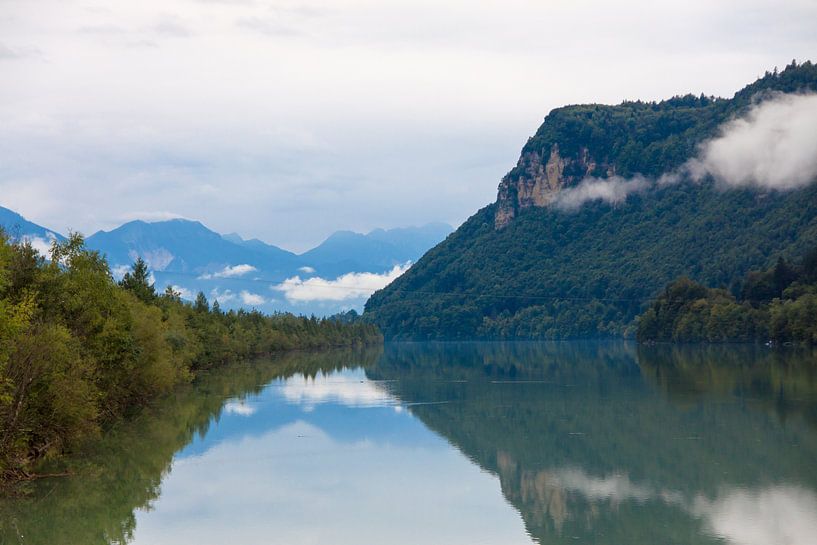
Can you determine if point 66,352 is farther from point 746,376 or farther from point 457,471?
point 746,376

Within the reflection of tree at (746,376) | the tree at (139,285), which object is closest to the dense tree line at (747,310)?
the reflection of tree at (746,376)

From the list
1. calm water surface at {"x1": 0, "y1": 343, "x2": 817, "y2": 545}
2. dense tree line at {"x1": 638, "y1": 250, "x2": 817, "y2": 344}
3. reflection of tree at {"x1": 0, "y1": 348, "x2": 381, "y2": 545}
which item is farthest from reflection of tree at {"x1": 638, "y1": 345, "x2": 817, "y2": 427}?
reflection of tree at {"x1": 0, "y1": 348, "x2": 381, "y2": 545}

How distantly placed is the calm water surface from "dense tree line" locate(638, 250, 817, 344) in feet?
133

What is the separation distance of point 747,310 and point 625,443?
9385 centimetres

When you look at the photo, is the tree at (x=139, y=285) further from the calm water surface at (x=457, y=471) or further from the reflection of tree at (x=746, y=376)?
the reflection of tree at (x=746, y=376)

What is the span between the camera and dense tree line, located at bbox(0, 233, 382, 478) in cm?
3431

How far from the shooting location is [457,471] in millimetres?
40438

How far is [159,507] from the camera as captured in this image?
109 ft

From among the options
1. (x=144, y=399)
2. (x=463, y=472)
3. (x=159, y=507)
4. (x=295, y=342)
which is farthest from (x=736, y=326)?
(x=159, y=507)

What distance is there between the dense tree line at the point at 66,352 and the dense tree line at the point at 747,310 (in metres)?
67.7

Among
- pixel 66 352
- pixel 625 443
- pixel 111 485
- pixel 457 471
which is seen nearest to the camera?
pixel 111 485

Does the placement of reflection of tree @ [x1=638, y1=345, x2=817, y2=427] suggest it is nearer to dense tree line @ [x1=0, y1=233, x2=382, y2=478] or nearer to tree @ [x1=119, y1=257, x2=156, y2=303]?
dense tree line @ [x1=0, y1=233, x2=382, y2=478]

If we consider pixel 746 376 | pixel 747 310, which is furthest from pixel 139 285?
pixel 747 310

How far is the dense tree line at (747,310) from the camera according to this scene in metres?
113
